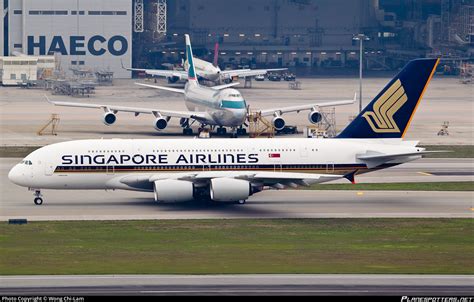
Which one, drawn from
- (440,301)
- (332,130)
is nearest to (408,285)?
(440,301)

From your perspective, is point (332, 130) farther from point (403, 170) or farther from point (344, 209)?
point (344, 209)

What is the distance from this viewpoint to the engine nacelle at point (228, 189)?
6462cm

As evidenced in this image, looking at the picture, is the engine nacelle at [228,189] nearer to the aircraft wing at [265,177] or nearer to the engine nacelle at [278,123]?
the aircraft wing at [265,177]

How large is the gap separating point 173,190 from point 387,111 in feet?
Result: 49.1

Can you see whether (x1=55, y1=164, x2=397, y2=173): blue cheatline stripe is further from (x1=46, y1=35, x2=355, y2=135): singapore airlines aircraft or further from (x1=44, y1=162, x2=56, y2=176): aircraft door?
(x1=46, y1=35, x2=355, y2=135): singapore airlines aircraft

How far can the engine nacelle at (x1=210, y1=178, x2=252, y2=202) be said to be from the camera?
6462 cm

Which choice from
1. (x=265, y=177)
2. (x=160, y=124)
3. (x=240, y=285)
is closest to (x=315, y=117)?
(x=160, y=124)

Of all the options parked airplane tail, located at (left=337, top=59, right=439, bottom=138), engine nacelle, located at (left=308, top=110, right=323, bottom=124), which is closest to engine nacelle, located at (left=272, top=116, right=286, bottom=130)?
Result: engine nacelle, located at (left=308, top=110, right=323, bottom=124)

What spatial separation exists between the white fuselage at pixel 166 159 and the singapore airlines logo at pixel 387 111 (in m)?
1.60

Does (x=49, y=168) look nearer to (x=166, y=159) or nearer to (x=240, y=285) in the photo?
(x=166, y=159)

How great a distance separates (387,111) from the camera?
69750 mm

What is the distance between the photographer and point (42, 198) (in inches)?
2756

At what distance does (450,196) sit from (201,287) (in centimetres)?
3230
